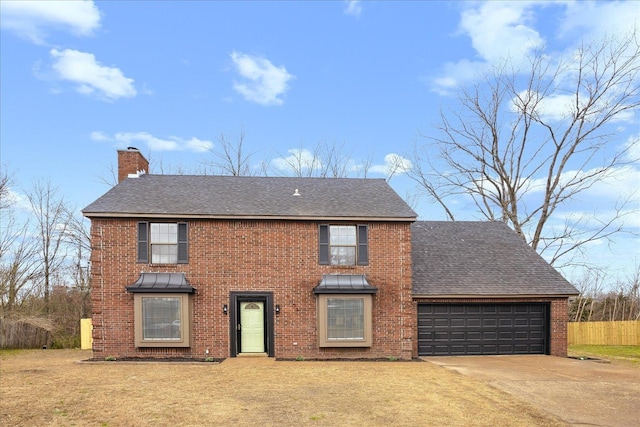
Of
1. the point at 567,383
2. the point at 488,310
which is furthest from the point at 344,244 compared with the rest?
the point at 567,383

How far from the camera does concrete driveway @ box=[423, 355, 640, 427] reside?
8805 millimetres

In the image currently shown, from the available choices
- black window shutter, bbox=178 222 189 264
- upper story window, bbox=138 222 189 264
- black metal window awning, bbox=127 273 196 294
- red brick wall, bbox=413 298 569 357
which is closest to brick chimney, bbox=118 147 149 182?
upper story window, bbox=138 222 189 264

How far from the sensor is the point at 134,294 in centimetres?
1486

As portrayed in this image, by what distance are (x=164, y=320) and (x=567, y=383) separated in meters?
11.9

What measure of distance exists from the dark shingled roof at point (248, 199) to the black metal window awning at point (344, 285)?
207cm

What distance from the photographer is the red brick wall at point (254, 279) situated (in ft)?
49.6

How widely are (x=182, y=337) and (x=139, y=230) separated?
12.7ft

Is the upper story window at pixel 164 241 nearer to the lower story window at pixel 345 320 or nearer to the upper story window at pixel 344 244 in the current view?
the upper story window at pixel 344 244

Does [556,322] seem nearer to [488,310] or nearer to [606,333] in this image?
[488,310]

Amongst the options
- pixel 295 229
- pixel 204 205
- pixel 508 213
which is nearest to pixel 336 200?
pixel 295 229

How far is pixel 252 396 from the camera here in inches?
389

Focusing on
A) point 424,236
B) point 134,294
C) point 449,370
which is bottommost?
point 449,370

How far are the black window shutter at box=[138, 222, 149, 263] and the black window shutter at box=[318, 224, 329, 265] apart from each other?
5.84m

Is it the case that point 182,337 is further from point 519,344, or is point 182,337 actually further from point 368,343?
point 519,344
